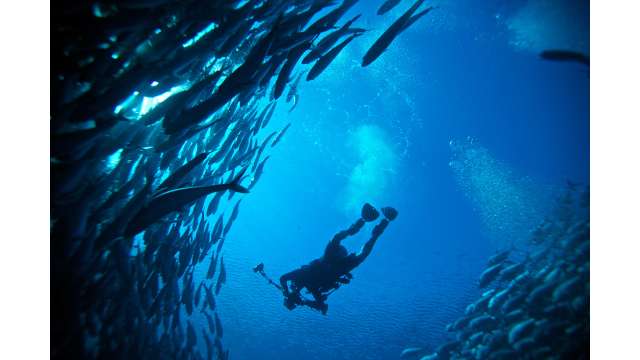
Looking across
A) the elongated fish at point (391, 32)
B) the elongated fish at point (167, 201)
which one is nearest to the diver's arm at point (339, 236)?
the elongated fish at point (391, 32)

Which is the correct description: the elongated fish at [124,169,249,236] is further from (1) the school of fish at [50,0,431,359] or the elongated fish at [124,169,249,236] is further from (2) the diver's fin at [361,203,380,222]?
(2) the diver's fin at [361,203,380,222]

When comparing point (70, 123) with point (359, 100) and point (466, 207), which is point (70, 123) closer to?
point (359, 100)

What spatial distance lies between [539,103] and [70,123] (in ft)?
45.9

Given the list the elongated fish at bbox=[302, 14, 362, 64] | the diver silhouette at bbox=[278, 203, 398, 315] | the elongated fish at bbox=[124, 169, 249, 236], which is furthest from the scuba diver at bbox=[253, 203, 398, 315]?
the elongated fish at bbox=[124, 169, 249, 236]

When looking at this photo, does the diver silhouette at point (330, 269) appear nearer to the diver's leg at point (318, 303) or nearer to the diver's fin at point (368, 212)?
the diver's leg at point (318, 303)

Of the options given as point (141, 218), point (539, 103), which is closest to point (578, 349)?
point (141, 218)

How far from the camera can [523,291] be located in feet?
22.4

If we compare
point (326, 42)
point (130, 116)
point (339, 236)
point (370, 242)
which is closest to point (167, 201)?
point (130, 116)

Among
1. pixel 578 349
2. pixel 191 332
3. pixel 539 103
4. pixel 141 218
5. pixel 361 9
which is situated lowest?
pixel 578 349

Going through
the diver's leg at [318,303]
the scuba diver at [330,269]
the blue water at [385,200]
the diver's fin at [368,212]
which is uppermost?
the blue water at [385,200]

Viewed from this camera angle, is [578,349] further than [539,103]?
No

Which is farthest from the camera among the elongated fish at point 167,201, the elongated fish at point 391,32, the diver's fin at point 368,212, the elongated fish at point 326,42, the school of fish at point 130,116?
the diver's fin at point 368,212

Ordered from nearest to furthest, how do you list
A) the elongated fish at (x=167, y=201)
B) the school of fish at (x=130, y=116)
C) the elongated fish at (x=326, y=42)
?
the elongated fish at (x=167, y=201) → the school of fish at (x=130, y=116) → the elongated fish at (x=326, y=42)

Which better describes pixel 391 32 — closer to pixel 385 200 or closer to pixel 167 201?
pixel 167 201
